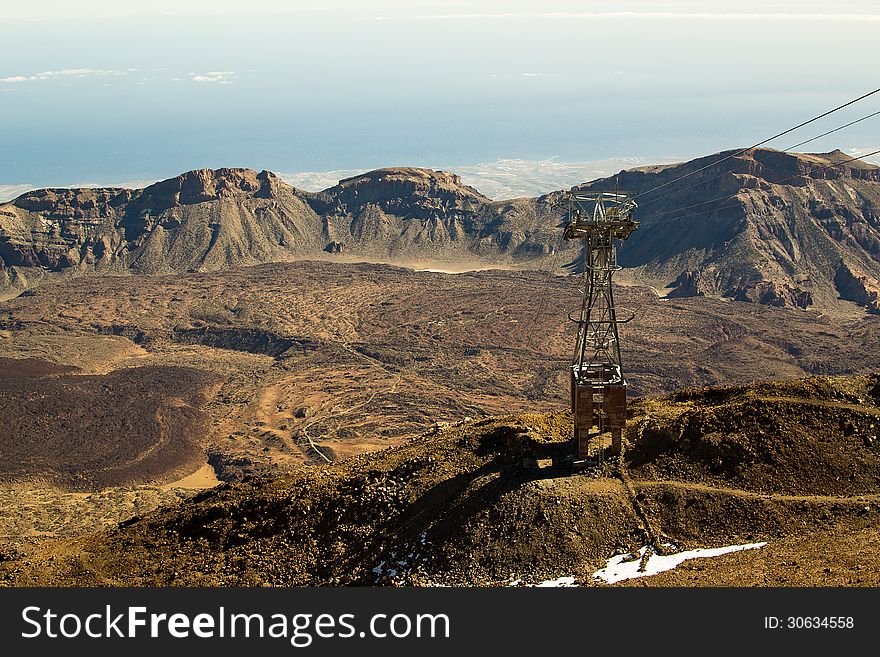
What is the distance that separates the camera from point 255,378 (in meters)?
103

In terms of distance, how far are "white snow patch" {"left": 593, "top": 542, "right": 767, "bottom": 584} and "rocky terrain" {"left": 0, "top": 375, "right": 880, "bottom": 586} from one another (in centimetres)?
38

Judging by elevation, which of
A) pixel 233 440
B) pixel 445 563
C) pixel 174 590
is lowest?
pixel 233 440

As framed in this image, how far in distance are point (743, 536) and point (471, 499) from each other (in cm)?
963

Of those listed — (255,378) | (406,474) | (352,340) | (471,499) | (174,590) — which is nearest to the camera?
(174,590)

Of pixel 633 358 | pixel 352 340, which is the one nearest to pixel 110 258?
pixel 352 340

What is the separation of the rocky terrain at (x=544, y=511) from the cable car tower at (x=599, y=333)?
1559 mm

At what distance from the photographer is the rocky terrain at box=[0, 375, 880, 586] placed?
2983cm

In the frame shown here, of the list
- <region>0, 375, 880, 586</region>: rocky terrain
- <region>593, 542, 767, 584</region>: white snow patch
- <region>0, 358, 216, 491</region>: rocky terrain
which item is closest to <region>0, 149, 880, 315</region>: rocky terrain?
<region>0, 358, 216, 491</region>: rocky terrain

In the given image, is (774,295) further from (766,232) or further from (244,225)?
(244,225)

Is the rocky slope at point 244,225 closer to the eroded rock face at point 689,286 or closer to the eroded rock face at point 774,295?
the eroded rock face at point 689,286

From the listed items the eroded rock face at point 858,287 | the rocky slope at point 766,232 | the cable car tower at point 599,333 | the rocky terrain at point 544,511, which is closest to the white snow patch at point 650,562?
the rocky terrain at point 544,511

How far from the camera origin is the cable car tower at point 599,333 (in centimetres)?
3456

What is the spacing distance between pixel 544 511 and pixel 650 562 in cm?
406

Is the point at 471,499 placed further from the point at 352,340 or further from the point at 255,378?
the point at 352,340
